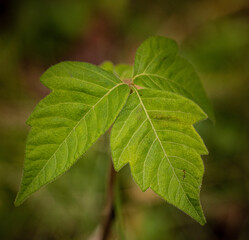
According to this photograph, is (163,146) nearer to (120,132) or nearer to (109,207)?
(120,132)

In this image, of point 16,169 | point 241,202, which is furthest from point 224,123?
point 16,169

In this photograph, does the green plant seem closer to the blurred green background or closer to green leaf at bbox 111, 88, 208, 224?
green leaf at bbox 111, 88, 208, 224

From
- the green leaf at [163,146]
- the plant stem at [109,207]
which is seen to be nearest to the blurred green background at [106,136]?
the plant stem at [109,207]

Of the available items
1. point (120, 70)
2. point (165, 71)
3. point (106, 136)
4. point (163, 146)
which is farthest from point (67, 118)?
point (106, 136)

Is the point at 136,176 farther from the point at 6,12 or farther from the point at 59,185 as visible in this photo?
the point at 6,12

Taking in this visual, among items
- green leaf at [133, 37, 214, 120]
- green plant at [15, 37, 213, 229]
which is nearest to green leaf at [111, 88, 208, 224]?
green plant at [15, 37, 213, 229]

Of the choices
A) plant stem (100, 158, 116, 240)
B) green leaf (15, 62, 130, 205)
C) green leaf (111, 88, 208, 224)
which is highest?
green leaf (15, 62, 130, 205)

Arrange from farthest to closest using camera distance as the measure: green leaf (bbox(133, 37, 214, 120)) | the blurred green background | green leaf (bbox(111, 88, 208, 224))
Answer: the blurred green background → green leaf (bbox(133, 37, 214, 120)) → green leaf (bbox(111, 88, 208, 224))

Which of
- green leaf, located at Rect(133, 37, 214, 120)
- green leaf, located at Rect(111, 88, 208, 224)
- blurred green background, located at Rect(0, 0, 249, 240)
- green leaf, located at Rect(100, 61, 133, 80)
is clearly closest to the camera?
green leaf, located at Rect(111, 88, 208, 224)
